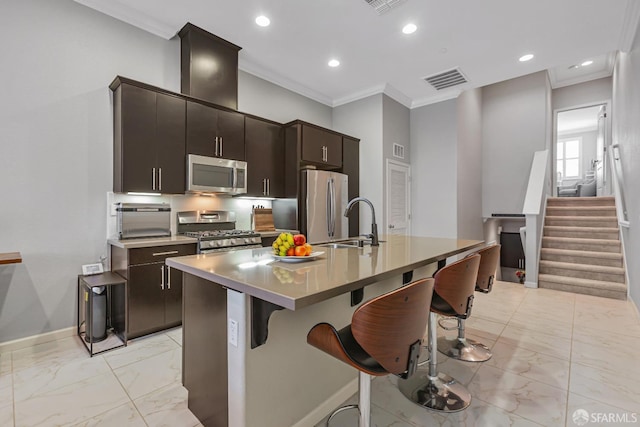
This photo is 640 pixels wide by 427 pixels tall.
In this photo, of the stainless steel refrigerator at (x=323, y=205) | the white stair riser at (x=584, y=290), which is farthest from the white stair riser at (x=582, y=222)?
the stainless steel refrigerator at (x=323, y=205)

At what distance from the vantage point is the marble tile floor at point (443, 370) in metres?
1.74

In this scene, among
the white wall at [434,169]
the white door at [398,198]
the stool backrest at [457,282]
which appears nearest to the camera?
the stool backrest at [457,282]

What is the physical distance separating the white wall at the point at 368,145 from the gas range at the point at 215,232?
2.19 m

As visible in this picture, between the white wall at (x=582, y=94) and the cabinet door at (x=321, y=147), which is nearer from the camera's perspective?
the cabinet door at (x=321, y=147)

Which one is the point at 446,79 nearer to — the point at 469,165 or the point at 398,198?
the point at 469,165

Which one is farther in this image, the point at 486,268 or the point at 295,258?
the point at 486,268

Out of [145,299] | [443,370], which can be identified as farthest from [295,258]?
[145,299]

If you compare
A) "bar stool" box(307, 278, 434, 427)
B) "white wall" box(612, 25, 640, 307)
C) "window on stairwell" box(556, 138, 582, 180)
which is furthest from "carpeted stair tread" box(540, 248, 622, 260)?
"window on stairwell" box(556, 138, 582, 180)

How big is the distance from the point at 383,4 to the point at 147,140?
2.74 meters

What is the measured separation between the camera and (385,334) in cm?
117

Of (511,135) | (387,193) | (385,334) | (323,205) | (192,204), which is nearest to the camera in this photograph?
(385,334)

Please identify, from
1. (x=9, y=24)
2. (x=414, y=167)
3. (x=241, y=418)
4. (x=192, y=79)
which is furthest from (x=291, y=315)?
(x=414, y=167)

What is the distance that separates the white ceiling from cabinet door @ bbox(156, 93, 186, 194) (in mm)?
952

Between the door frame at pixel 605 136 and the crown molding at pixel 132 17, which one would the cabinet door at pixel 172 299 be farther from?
the door frame at pixel 605 136
